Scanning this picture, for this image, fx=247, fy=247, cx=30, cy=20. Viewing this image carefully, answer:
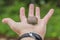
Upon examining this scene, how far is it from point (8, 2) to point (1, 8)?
0.40 meters

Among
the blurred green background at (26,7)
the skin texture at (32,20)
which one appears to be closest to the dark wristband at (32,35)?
the skin texture at (32,20)

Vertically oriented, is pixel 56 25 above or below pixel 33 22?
below

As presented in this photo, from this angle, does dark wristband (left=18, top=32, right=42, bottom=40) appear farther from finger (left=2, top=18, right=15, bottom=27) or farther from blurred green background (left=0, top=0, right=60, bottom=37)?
blurred green background (left=0, top=0, right=60, bottom=37)

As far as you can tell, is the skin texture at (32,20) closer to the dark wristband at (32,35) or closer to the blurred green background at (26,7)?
the dark wristband at (32,35)

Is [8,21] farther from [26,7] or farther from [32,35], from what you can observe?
[26,7]

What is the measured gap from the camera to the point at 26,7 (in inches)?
171

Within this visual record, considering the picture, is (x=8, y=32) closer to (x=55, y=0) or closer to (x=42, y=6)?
(x=42, y=6)

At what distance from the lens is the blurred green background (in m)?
3.80

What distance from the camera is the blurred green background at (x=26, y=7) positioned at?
150 inches

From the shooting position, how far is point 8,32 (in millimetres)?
3938

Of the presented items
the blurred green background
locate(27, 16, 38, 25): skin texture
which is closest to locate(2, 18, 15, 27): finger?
locate(27, 16, 38, 25): skin texture

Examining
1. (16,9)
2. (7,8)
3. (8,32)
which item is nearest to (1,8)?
(7,8)

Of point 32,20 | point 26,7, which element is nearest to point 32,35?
point 32,20

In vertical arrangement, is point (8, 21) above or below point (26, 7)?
above
